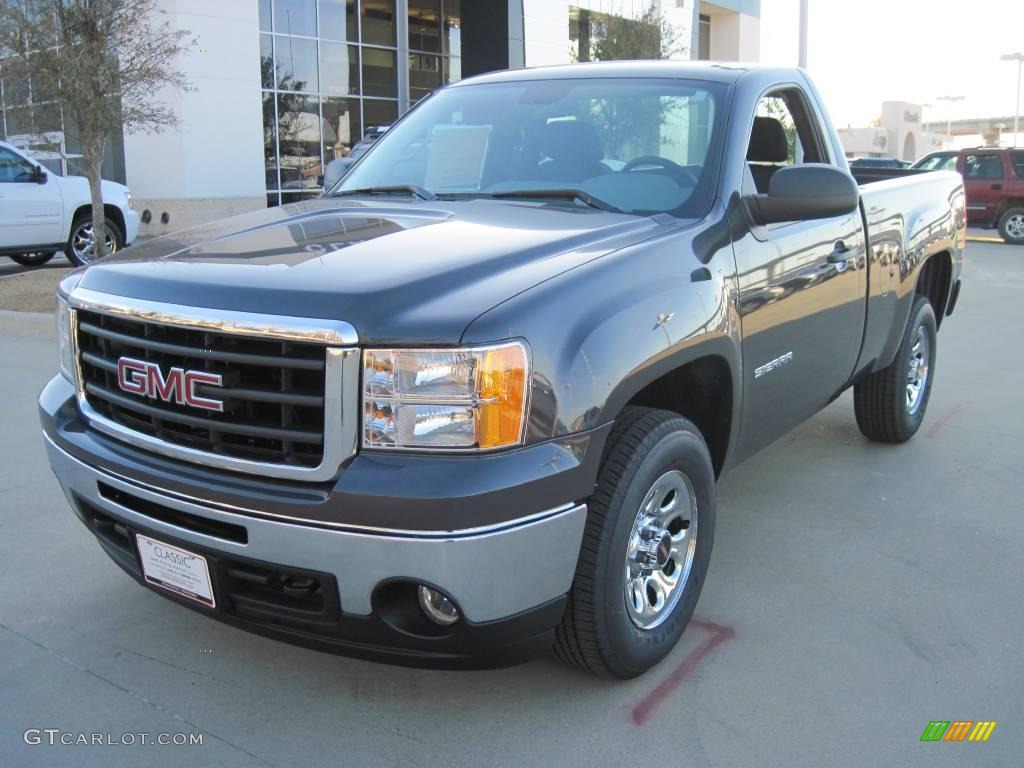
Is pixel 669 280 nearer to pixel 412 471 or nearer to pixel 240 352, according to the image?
pixel 412 471

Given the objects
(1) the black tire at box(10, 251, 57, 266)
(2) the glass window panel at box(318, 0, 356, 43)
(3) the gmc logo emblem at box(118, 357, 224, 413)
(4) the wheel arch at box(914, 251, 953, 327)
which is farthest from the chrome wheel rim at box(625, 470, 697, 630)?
(2) the glass window panel at box(318, 0, 356, 43)

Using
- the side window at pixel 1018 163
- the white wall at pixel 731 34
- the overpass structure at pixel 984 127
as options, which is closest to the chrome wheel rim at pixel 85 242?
the side window at pixel 1018 163

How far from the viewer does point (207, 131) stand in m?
18.8

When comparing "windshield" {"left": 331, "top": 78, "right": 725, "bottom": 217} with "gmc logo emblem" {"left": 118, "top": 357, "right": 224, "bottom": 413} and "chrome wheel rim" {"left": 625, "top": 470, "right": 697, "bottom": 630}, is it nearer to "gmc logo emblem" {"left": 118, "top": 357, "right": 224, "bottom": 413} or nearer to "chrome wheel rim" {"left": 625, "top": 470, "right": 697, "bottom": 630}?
"chrome wheel rim" {"left": 625, "top": 470, "right": 697, "bottom": 630}

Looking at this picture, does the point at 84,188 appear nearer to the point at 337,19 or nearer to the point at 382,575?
the point at 337,19

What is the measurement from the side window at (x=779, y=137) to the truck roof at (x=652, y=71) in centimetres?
12

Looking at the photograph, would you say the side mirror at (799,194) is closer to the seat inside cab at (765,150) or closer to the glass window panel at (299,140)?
the seat inside cab at (765,150)

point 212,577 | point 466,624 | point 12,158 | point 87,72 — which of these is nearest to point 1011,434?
point 466,624

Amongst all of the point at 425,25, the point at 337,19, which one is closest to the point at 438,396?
the point at 337,19

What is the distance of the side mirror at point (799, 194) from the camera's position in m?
3.44

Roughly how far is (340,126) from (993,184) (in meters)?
14.4

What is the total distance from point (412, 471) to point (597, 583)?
2.13 ft

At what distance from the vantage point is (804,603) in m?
3.60

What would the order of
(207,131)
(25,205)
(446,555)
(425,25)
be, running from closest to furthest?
(446,555), (25,205), (207,131), (425,25)
